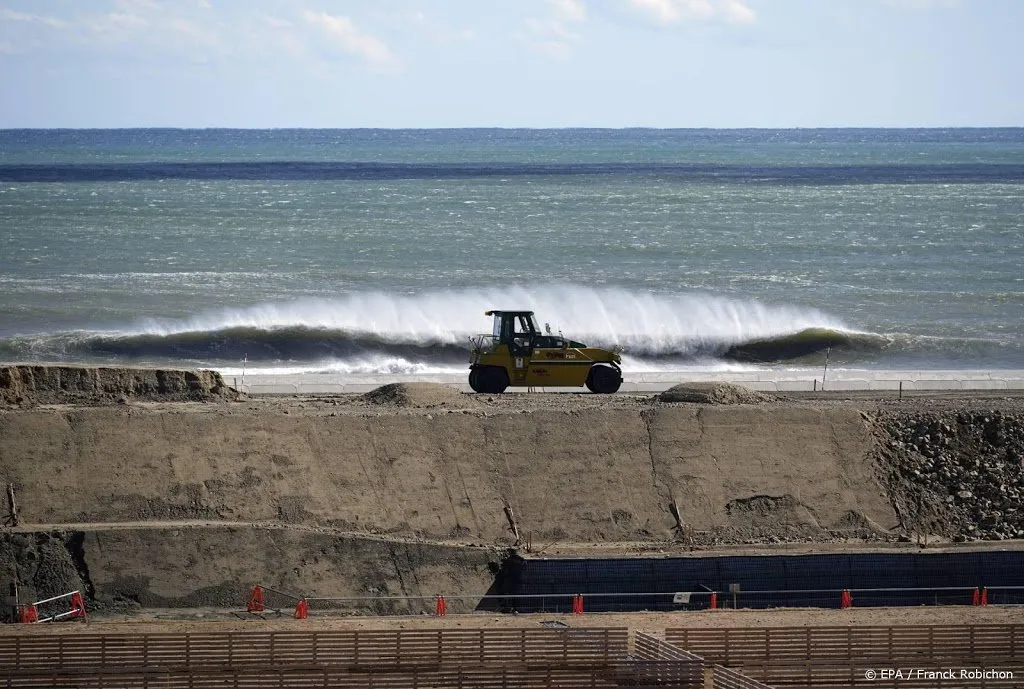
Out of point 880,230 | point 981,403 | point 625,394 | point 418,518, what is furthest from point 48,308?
point 880,230

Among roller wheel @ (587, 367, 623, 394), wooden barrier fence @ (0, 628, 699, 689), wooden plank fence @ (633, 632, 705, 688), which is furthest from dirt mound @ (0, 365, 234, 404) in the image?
wooden plank fence @ (633, 632, 705, 688)

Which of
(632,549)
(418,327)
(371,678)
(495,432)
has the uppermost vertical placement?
(418,327)

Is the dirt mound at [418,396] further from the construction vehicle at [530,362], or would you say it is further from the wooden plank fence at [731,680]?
the wooden plank fence at [731,680]

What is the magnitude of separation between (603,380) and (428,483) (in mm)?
7850

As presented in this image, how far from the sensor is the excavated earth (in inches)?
998

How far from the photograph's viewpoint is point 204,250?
2830 inches

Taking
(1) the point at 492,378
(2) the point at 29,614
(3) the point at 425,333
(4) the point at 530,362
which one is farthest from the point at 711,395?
(3) the point at 425,333

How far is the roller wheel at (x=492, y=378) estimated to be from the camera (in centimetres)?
3425

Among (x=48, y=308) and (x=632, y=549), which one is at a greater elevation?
(x=48, y=308)

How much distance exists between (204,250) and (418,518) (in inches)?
1861

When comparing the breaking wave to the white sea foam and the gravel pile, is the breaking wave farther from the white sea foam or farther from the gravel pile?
the gravel pile

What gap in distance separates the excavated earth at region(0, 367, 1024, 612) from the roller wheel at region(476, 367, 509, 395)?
2.27m

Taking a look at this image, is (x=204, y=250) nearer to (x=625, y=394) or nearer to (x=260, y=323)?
(x=260, y=323)

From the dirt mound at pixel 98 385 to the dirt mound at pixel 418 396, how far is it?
345 centimetres
